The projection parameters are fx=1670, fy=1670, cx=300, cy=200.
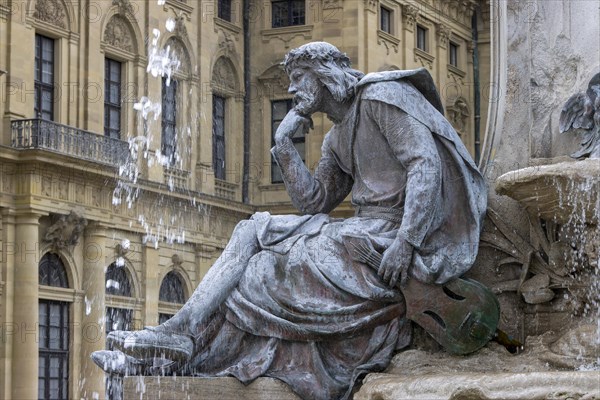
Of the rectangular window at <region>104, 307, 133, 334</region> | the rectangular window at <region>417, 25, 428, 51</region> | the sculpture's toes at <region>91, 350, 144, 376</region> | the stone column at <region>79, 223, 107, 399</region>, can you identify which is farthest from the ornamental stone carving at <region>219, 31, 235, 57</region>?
the sculpture's toes at <region>91, 350, 144, 376</region>

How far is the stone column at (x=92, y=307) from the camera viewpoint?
2578 centimetres

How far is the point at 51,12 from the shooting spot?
26984 millimetres

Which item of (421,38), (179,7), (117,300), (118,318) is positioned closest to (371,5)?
(421,38)

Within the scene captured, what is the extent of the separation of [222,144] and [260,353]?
1065 inches

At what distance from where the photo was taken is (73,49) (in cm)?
2742

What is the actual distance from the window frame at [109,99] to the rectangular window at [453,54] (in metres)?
10.4

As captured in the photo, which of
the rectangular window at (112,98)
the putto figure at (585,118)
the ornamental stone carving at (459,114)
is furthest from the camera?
the ornamental stone carving at (459,114)

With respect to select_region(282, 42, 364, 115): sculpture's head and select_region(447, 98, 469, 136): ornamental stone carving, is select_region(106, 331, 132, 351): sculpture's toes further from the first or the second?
select_region(447, 98, 469, 136): ornamental stone carving

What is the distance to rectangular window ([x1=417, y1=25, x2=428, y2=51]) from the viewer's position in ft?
120

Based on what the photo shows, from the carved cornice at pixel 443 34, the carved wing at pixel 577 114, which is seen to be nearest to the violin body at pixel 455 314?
the carved wing at pixel 577 114

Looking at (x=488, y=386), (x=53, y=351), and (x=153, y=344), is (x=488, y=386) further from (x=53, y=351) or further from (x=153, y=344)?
(x=53, y=351)

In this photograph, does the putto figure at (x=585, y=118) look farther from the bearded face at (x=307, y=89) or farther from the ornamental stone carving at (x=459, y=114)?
the ornamental stone carving at (x=459, y=114)

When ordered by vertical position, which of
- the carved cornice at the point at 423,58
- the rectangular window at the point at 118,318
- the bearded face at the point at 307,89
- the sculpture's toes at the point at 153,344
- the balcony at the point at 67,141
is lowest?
the sculpture's toes at the point at 153,344

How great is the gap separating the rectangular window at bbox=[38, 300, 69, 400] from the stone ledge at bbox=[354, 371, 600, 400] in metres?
20.3
